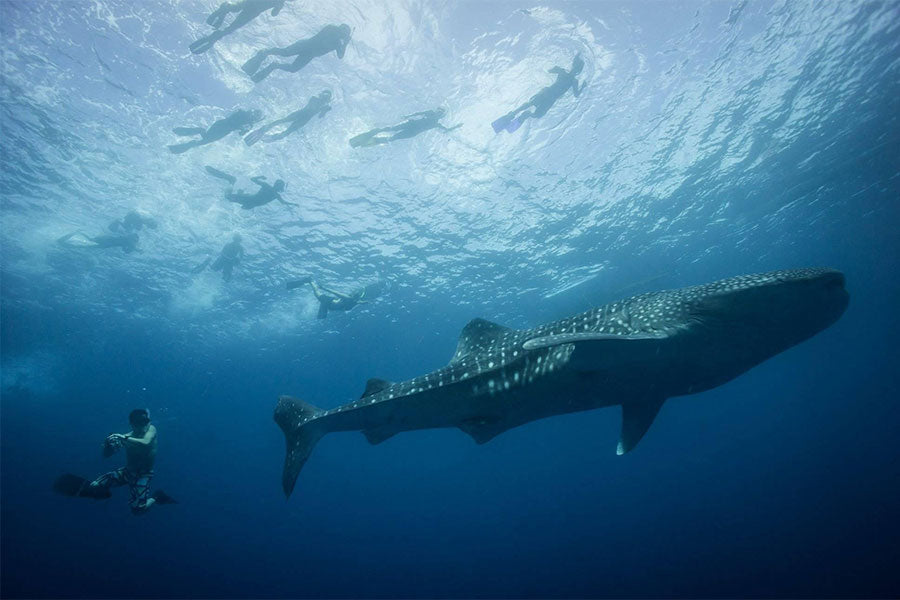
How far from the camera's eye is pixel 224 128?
13766 millimetres

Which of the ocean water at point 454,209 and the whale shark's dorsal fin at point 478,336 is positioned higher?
the ocean water at point 454,209

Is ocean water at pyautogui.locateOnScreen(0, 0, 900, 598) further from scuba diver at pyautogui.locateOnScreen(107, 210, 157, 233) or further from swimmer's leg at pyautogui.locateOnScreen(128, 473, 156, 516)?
swimmer's leg at pyautogui.locateOnScreen(128, 473, 156, 516)

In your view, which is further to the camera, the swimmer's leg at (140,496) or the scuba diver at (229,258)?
the scuba diver at (229,258)

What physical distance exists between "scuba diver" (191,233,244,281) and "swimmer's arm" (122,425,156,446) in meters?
13.1

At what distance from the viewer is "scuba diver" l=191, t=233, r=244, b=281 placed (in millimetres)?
20516

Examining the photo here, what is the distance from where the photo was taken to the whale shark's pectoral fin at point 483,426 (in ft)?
17.8

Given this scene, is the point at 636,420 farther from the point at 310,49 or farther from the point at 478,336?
the point at 310,49

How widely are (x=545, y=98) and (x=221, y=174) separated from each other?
13.3 meters

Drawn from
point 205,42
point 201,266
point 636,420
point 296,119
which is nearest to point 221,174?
point 296,119

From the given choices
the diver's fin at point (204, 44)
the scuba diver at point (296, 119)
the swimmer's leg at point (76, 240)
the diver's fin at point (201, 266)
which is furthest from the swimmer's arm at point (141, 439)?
the swimmer's leg at point (76, 240)

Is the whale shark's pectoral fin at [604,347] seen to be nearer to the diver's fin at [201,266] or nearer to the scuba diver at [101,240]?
the scuba diver at [101,240]

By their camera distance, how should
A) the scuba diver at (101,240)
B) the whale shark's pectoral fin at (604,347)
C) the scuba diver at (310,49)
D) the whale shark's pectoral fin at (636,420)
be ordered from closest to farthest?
1. the whale shark's pectoral fin at (604,347)
2. the whale shark's pectoral fin at (636,420)
3. the scuba diver at (310,49)
4. the scuba diver at (101,240)

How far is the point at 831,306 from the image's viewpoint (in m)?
3.90

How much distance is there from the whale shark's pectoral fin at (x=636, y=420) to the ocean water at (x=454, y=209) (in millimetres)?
11173
